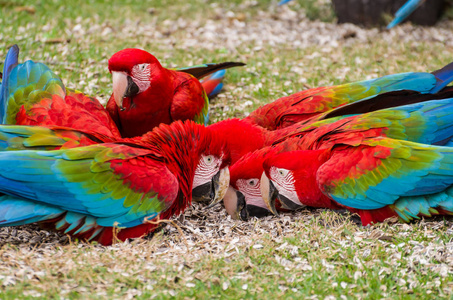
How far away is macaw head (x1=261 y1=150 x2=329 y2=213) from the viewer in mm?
3297

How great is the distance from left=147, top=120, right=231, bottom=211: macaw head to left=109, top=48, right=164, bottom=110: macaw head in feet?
2.08

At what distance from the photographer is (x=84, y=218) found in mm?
A: 3021

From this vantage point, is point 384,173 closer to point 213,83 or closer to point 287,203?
point 287,203

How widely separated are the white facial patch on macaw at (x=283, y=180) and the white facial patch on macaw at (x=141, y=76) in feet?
3.99

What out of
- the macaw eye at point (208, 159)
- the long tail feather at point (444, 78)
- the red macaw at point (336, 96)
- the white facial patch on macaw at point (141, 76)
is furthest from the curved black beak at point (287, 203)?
the long tail feather at point (444, 78)

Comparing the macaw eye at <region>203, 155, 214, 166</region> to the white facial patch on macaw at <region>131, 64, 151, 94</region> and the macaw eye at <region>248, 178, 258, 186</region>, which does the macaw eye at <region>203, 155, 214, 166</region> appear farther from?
the white facial patch on macaw at <region>131, 64, 151, 94</region>

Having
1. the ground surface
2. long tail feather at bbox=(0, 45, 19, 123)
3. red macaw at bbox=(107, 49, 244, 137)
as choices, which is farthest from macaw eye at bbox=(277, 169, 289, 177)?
long tail feather at bbox=(0, 45, 19, 123)

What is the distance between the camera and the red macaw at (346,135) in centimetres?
338

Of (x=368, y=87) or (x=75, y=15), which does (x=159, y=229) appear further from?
(x=75, y=15)

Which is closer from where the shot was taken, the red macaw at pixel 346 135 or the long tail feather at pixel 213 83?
the red macaw at pixel 346 135

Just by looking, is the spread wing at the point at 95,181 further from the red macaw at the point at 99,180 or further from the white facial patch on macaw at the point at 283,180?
the white facial patch on macaw at the point at 283,180

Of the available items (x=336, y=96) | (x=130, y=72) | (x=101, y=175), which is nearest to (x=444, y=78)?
(x=336, y=96)

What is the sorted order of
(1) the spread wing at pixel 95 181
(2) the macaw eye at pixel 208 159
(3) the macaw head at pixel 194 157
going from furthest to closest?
(2) the macaw eye at pixel 208 159 → (3) the macaw head at pixel 194 157 → (1) the spread wing at pixel 95 181

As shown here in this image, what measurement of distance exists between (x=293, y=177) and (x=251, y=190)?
306mm
